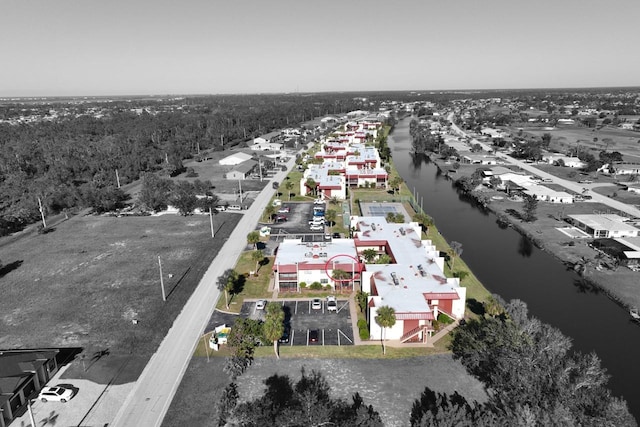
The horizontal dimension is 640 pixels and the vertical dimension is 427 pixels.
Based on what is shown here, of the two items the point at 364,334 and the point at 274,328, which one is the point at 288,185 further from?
the point at 274,328

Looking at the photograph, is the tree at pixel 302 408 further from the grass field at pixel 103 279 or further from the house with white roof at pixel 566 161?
the house with white roof at pixel 566 161

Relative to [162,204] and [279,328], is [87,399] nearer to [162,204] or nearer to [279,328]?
[279,328]

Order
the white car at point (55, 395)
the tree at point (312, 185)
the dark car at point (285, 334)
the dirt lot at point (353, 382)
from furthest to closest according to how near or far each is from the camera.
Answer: the tree at point (312, 185), the dark car at point (285, 334), the white car at point (55, 395), the dirt lot at point (353, 382)

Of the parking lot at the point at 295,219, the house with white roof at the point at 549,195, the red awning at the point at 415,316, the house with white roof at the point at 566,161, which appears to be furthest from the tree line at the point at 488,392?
the house with white roof at the point at 566,161

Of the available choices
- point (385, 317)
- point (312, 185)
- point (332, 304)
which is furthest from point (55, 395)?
point (312, 185)

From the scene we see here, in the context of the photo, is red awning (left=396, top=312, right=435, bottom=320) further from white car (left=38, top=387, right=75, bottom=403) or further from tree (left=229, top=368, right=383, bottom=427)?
white car (left=38, top=387, right=75, bottom=403)

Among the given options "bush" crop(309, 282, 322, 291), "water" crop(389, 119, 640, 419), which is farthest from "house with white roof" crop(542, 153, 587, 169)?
"bush" crop(309, 282, 322, 291)
